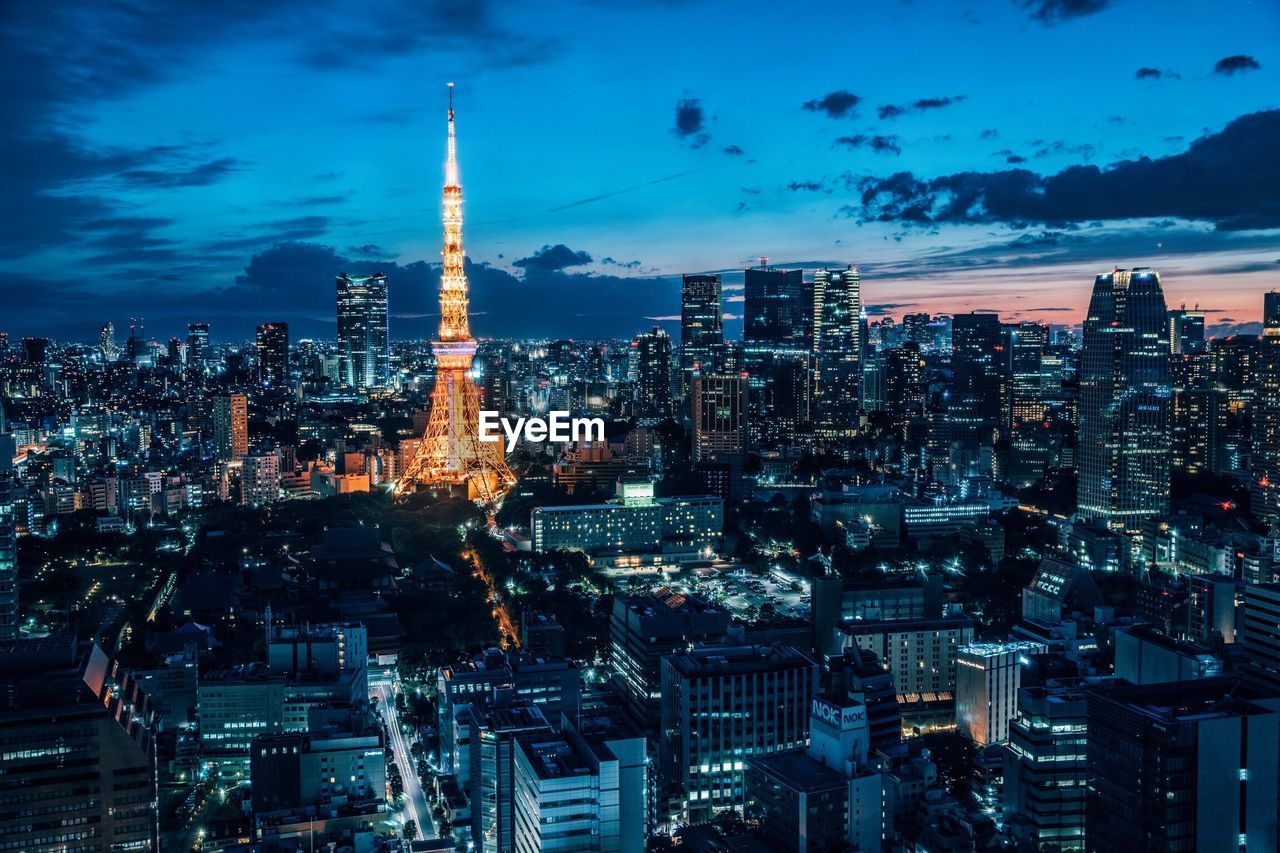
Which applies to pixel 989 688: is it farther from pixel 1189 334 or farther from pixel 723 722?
pixel 1189 334

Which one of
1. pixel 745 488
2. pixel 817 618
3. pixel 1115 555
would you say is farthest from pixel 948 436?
pixel 817 618

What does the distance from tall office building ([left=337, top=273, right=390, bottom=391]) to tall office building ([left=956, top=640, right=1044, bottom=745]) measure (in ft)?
126

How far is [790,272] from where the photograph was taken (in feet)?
155

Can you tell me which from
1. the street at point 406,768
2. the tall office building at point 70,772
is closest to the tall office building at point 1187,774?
the street at point 406,768

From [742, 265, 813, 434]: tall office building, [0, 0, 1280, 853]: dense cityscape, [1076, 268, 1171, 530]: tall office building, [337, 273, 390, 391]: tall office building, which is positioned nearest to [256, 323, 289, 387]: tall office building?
[337, 273, 390, 391]: tall office building

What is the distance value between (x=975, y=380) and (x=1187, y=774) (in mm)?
29074

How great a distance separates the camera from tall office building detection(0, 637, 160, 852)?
870cm

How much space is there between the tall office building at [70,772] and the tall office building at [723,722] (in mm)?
4517

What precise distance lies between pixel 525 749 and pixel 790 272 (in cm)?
4098

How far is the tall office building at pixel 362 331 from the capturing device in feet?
155

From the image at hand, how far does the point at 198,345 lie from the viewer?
1983 inches

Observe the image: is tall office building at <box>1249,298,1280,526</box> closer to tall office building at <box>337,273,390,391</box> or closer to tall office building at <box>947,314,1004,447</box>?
tall office building at <box>947,314,1004,447</box>

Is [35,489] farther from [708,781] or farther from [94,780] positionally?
[708,781]

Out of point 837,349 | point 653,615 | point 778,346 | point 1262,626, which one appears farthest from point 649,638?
point 778,346
